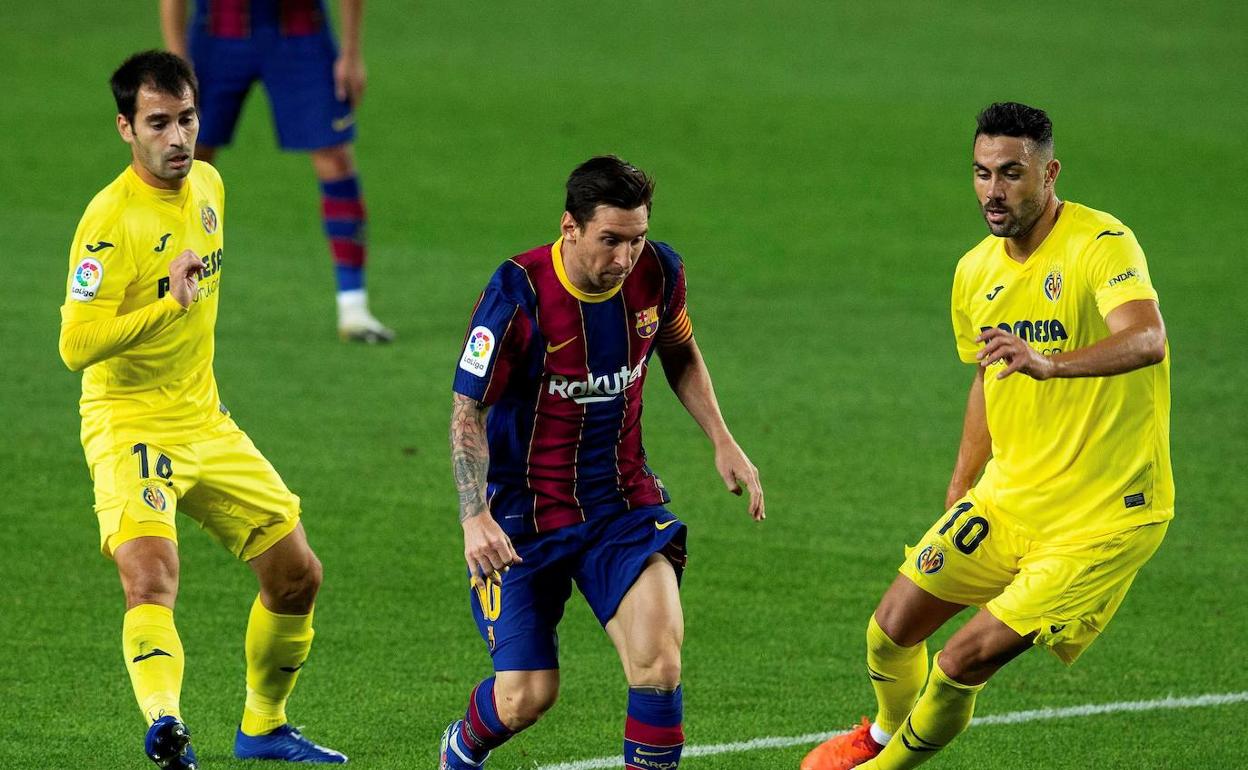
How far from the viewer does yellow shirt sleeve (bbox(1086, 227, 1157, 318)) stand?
546cm

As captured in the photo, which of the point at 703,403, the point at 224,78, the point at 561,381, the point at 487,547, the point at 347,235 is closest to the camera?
the point at 487,547

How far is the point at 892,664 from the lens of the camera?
20.1 ft

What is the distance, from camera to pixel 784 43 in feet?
79.1

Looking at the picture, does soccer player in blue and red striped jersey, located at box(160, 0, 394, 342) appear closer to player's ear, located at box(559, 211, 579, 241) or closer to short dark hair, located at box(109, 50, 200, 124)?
short dark hair, located at box(109, 50, 200, 124)

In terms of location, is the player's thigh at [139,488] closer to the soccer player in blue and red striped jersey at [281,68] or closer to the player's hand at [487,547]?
the player's hand at [487,547]

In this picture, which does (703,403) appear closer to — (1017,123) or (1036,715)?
(1017,123)

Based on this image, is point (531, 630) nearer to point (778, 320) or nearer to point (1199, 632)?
point (1199, 632)

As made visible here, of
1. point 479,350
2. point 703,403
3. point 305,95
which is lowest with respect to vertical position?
point 703,403

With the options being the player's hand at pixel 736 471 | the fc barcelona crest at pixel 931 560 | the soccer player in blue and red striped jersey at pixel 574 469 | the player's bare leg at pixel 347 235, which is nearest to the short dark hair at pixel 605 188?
the soccer player in blue and red striped jersey at pixel 574 469

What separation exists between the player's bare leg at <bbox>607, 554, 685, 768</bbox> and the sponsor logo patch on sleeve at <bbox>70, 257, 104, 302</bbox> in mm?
1958

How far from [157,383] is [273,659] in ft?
3.31

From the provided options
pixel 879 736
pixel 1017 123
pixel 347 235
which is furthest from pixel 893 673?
pixel 347 235

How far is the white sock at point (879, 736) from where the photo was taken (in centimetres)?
631

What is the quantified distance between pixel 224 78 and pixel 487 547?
748 centimetres
